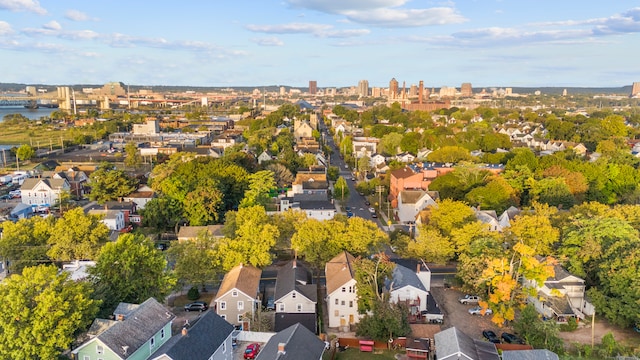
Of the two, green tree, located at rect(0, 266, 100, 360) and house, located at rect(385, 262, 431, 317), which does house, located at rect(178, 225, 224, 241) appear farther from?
green tree, located at rect(0, 266, 100, 360)

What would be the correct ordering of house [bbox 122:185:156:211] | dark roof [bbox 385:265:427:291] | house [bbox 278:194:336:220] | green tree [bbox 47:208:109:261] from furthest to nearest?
house [bbox 122:185:156:211] → house [bbox 278:194:336:220] → green tree [bbox 47:208:109:261] → dark roof [bbox 385:265:427:291]

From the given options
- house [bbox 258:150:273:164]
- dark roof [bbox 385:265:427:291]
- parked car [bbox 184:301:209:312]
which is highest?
house [bbox 258:150:273:164]

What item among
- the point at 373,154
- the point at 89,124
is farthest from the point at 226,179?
the point at 89,124

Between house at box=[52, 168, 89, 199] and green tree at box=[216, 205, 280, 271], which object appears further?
house at box=[52, 168, 89, 199]

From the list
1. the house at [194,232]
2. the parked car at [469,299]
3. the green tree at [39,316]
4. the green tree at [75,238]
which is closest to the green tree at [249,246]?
the house at [194,232]

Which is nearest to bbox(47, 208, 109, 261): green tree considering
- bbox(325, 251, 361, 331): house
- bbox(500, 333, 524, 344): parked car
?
bbox(325, 251, 361, 331): house

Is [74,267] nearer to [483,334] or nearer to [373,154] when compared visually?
[483,334]

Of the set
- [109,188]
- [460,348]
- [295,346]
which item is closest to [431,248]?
[460,348]

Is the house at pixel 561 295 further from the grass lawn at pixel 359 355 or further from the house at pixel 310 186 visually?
the house at pixel 310 186
